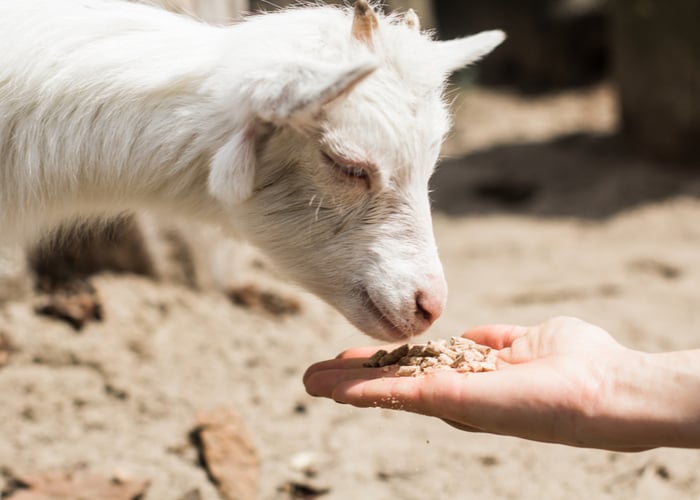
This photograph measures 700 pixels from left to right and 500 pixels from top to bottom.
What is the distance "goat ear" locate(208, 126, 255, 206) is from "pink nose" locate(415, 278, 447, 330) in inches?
28.4

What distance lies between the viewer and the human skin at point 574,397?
252 cm

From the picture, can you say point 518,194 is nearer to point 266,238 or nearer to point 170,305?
point 170,305

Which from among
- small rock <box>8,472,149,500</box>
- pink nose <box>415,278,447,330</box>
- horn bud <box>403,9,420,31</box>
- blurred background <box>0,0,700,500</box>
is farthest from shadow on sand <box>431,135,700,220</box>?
pink nose <box>415,278,447,330</box>

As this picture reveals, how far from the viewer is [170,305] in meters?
5.09

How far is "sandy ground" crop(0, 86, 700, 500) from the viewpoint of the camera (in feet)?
12.6

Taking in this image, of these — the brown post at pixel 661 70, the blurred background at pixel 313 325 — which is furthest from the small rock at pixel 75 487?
the brown post at pixel 661 70

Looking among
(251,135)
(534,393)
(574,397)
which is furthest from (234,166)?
(574,397)

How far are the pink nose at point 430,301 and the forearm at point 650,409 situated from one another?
62 centimetres

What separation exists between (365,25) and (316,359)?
2453 millimetres

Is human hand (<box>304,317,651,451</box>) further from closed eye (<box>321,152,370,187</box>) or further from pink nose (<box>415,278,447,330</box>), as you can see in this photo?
closed eye (<box>321,152,370,187</box>)

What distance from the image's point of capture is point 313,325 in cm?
529

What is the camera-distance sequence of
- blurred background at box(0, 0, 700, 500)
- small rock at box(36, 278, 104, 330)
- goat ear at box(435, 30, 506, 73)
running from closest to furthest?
goat ear at box(435, 30, 506, 73) < blurred background at box(0, 0, 700, 500) < small rock at box(36, 278, 104, 330)

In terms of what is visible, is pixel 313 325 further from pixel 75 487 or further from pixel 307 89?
pixel 307 89

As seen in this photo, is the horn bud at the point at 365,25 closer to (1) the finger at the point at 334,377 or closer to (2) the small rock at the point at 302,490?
(1) the finger at the point at 334,377
